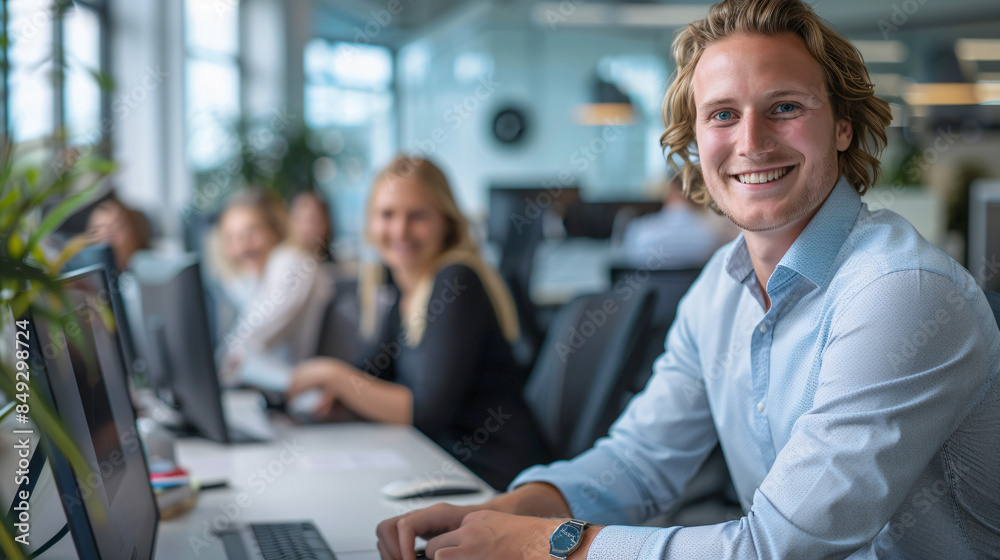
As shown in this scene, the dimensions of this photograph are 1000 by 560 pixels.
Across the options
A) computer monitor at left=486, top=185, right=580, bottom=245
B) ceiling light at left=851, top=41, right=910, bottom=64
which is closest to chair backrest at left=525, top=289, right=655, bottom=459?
computer monitor at left=486, top=185, right=580, bottom=245

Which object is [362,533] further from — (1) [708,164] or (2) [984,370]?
(2) [984,370]

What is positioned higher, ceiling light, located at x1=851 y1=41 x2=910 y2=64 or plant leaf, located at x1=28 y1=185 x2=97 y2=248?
ceiling light, located at x1=851 y1=41 x2=910 y2=64

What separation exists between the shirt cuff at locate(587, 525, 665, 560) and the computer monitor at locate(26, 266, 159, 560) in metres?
0.52

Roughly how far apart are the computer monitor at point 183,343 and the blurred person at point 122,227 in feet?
2.68

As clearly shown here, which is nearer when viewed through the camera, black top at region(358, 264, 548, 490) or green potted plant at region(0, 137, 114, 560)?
green potted plant at region(0, 137, 114, 560)

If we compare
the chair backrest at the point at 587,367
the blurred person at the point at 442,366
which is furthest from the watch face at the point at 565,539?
the blurred person at the point at 442,366

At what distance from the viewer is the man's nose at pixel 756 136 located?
3.41 feet

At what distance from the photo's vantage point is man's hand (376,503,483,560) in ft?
3.44

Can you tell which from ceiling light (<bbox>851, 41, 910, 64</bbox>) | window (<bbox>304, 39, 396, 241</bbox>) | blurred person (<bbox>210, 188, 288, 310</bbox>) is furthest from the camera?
ceiling light (<bbox>851, 41, 910, 64</bbox>)

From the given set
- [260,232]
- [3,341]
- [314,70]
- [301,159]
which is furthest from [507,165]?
[3,341]

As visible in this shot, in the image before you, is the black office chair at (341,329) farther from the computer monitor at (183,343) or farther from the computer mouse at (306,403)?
the computer monitor at (183,343)

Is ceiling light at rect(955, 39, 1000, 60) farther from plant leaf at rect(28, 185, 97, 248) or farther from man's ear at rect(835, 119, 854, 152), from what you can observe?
plant leaf at rect(28, 185, 97, 248)

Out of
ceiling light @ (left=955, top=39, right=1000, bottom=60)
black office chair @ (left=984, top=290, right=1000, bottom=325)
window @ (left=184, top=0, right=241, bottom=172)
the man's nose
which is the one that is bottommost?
black office chair @ (left=984, top=290, right=1000, bottom=325)

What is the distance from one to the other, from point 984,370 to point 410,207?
1.58 meters
